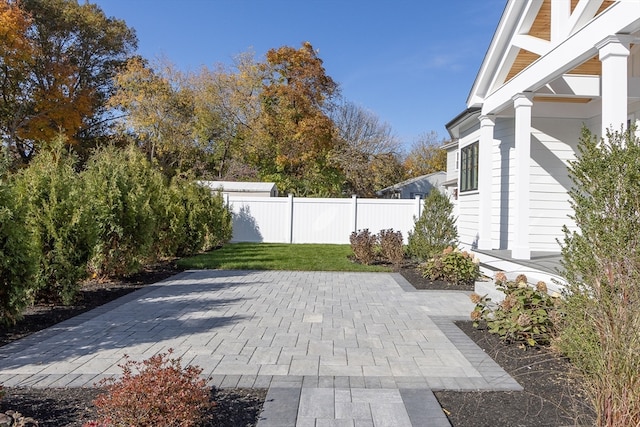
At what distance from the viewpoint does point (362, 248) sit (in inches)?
452

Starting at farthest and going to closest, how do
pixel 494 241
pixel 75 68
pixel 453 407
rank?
pixel 75 68, pixel 494 241, pixel 453 407

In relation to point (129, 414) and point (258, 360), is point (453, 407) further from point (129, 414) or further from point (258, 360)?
point (129, 414)

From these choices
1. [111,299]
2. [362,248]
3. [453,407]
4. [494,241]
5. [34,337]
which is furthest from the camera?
[362,248]

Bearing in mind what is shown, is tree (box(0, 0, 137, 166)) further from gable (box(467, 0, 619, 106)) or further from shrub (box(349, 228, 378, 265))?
gable (box(467, 0, 619, 106))

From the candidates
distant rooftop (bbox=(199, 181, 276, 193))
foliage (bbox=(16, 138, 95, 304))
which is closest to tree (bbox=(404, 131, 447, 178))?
distant rooftop (bbox=(199, 181, 276, 193))

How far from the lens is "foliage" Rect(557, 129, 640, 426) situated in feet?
8.15

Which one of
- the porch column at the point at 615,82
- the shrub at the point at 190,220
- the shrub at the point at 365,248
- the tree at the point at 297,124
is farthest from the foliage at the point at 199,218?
the porch column at the point at 615,82

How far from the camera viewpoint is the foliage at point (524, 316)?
183 inches

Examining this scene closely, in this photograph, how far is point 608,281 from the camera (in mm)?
2885

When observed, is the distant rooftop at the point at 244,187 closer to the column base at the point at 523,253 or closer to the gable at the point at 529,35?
the gable at the point at 529,35

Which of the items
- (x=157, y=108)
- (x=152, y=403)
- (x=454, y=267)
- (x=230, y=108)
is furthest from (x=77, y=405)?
(x=230, y=108)

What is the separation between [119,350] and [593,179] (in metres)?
4.94

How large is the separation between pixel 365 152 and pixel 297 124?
6351 millimetres

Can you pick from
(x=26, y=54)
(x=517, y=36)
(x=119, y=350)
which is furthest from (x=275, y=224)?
(x=26, y=54)
